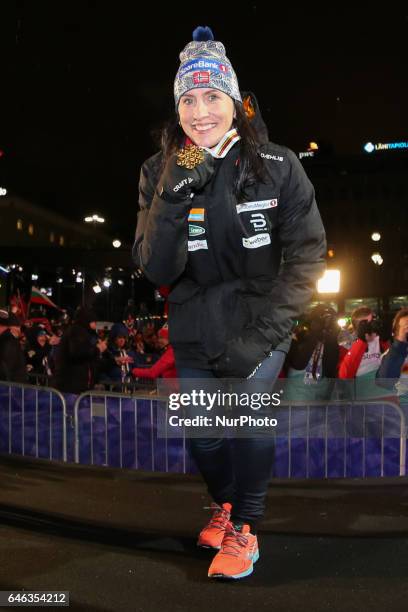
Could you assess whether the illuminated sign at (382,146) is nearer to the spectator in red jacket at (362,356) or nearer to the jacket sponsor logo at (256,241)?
the spectator in red jacket at (362,356)

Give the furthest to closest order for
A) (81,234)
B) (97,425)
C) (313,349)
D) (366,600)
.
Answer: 1. (81,234)
2. (313,349)
3. (97,425)
4. (366,600)

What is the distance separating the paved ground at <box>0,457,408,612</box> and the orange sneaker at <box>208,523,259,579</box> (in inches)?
1.7

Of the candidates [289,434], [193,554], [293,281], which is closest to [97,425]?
[289,434]

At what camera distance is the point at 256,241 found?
329cm

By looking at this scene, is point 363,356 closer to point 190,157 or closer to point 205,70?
point 205,70

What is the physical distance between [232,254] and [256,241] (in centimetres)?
12

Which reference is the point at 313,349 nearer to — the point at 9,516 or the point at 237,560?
the point at 9,516

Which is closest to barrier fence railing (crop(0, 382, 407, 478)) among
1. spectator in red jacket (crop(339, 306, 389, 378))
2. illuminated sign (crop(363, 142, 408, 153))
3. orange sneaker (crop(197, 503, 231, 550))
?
spectator in red jacket (crop(339, 306, 389, 378))

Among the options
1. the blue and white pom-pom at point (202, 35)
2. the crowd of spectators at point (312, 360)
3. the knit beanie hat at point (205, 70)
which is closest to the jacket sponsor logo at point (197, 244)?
the knit beanie hat at point (205, 70)

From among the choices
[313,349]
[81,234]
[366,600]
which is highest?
[81,234]

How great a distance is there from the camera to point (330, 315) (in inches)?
355

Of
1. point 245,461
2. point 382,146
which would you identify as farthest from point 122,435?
point 382,146

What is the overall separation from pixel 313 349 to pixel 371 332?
34.6 inches

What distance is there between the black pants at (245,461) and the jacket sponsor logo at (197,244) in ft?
1.78
